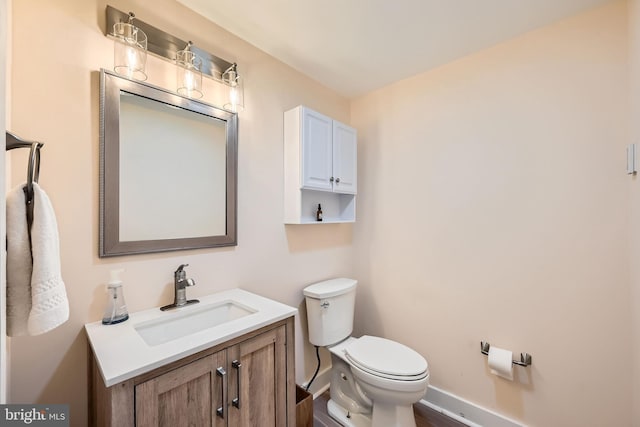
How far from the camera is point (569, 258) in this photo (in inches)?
55.6

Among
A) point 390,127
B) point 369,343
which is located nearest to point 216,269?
point 369,343

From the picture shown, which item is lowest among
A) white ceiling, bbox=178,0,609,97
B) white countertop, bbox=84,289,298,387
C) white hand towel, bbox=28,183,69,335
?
white countertop, bbox=84,289,298,387

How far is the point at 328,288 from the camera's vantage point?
1857 mm

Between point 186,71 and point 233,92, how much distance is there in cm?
24

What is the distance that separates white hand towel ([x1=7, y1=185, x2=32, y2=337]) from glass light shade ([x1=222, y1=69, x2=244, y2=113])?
1.05 metres

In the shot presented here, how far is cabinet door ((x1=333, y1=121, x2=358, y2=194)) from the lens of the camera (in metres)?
1.95

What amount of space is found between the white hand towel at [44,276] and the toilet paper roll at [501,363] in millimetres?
1929

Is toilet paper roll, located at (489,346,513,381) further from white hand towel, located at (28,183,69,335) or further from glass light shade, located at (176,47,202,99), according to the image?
glass light shade, located at (176,47,202,99)

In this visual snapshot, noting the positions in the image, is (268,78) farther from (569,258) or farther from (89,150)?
(569,258)

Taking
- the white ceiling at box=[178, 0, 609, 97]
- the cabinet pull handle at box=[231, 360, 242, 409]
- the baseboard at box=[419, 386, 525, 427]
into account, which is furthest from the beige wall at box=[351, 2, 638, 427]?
the cabinet pull handle at box=[231, 360, 242, 409]

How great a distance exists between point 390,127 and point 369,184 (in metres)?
0.48

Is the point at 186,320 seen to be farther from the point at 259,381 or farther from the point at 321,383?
the point at 321,383

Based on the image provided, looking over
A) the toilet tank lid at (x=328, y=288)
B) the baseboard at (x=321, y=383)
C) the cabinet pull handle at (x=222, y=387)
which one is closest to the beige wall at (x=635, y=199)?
the toilet tank lid at (x=328, y=288)

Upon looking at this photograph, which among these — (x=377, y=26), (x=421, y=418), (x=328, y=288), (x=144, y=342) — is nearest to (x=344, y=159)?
(x=377, y=26)
